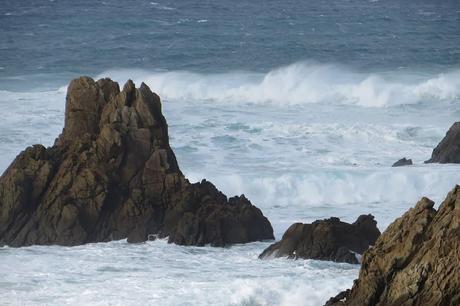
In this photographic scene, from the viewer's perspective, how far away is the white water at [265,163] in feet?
81.9

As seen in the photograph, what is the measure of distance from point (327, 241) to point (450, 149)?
35.8 feet

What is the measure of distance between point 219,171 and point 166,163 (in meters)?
7.20

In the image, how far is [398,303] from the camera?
19578mm

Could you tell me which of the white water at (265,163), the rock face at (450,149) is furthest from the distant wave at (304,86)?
the rock face at (450,149)

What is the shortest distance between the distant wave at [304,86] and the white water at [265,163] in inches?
3.0

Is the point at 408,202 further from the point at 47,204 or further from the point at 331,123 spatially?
the point at 331,123

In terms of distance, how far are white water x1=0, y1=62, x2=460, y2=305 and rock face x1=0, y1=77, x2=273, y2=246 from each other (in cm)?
48

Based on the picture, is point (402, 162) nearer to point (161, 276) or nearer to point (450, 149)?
point (450, 149)

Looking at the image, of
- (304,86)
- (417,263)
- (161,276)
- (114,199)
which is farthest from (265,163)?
(417,263)

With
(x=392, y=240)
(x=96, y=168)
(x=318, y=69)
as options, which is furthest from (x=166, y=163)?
(x=318, y=69)

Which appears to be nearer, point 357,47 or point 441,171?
point 441,171

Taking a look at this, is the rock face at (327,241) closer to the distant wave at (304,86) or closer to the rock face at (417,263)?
the rock face at (417,263)

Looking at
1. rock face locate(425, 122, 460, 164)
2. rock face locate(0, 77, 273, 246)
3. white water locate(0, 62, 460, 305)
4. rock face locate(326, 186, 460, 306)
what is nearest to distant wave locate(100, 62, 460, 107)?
white water locate(0, 62, 460, 305)

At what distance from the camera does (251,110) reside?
4959 cm
